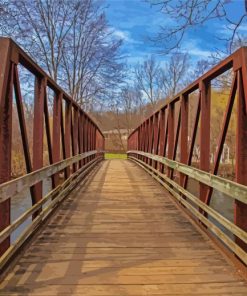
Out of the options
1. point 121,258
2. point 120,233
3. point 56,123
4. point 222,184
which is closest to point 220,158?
point 222,184

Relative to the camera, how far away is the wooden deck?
3422 millimetres

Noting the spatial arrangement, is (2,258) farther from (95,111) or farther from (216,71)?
(95,111)

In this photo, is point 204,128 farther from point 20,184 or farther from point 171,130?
point 171,130

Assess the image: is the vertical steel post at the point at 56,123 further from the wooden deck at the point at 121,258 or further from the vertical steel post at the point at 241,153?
the vertical steel post at the point at 241,153

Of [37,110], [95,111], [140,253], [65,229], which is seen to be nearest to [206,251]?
[140,253]

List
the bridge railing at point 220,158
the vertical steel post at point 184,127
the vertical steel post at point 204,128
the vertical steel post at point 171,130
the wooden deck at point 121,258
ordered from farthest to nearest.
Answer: the vertical steel post at point 171,130, the vertical steel post at point 184,127, the vertical steel post at point 204,128, the bridge railing at point 220,158, the wooden deck at point 121,258

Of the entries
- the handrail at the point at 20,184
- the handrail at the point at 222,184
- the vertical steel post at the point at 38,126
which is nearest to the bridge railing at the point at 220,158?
the handrail at the point at 222,184

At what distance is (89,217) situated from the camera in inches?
246

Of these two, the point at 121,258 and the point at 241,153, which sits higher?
the point at 241,153

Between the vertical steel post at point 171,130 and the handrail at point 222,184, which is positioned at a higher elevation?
the vertical steel post at point 171,130

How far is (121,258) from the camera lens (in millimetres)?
4215

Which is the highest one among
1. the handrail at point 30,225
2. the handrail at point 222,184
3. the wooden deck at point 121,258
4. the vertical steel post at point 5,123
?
the vertical steel post at point 5,123

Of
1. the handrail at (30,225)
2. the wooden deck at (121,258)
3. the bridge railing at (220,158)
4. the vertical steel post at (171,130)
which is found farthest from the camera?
the vertical steel post at (171,130)

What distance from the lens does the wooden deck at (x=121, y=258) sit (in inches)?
135
